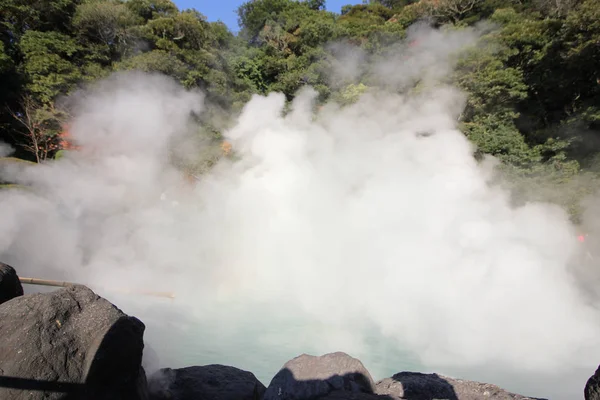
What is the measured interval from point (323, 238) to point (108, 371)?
6.40 m

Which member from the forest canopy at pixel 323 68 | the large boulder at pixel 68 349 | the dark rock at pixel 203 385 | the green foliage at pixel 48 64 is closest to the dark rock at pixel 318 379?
the dark rock at pixel 203 385

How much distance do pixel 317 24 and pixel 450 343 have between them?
15.6m

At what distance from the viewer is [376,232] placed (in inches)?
336

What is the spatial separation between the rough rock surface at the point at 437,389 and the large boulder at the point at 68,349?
265 cm

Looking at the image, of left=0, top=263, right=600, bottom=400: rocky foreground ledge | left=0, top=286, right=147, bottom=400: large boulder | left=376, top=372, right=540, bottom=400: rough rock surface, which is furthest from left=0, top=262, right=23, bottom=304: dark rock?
left=376, top=372, right=540, bottom=400: rough rock surface

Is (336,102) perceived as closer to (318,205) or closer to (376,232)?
(318,205)

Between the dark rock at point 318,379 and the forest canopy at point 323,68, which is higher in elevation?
the forest canopy at point 323,68

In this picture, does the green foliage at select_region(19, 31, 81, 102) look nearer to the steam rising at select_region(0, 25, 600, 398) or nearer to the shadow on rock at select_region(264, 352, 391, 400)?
the steam rising at select_region(0, 25, 600, 398)

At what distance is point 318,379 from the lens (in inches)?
153

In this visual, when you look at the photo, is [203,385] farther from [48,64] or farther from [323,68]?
[323,68]

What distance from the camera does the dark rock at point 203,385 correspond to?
3.92 metres

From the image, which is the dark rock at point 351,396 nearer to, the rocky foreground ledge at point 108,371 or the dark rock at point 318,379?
the rocky foreground ledge at point 108,371

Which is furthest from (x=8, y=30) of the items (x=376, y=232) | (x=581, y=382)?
(x=581, y=382)

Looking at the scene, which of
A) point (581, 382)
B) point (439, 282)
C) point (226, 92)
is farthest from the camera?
point (226, 92)
